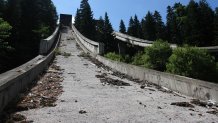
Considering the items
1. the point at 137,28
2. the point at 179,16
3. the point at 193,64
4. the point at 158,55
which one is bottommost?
the point at 193,64

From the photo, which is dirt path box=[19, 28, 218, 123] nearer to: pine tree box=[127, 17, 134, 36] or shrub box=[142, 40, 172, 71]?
shrub box=[142, 40, 172, 71]

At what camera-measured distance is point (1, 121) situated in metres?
7.11

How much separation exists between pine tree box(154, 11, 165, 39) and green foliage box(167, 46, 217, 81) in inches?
2738

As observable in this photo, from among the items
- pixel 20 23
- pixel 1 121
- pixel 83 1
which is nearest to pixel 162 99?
pixel 1 121

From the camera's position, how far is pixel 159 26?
92375 millimetres

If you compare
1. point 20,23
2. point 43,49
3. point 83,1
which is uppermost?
point 83,1

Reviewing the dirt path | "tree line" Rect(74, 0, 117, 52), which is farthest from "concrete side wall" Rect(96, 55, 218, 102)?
"tree line" Rect(74, 0, 117, 52)

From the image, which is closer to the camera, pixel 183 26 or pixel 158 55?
pixel 158 55

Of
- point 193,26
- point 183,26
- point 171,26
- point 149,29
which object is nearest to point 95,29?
point 149,29

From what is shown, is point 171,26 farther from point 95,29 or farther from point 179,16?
point 95,29

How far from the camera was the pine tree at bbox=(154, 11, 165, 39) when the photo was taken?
8682cm

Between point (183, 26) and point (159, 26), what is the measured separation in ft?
51.3

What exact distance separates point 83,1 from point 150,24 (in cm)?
3737

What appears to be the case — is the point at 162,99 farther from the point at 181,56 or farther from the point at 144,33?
the point at 144,33
